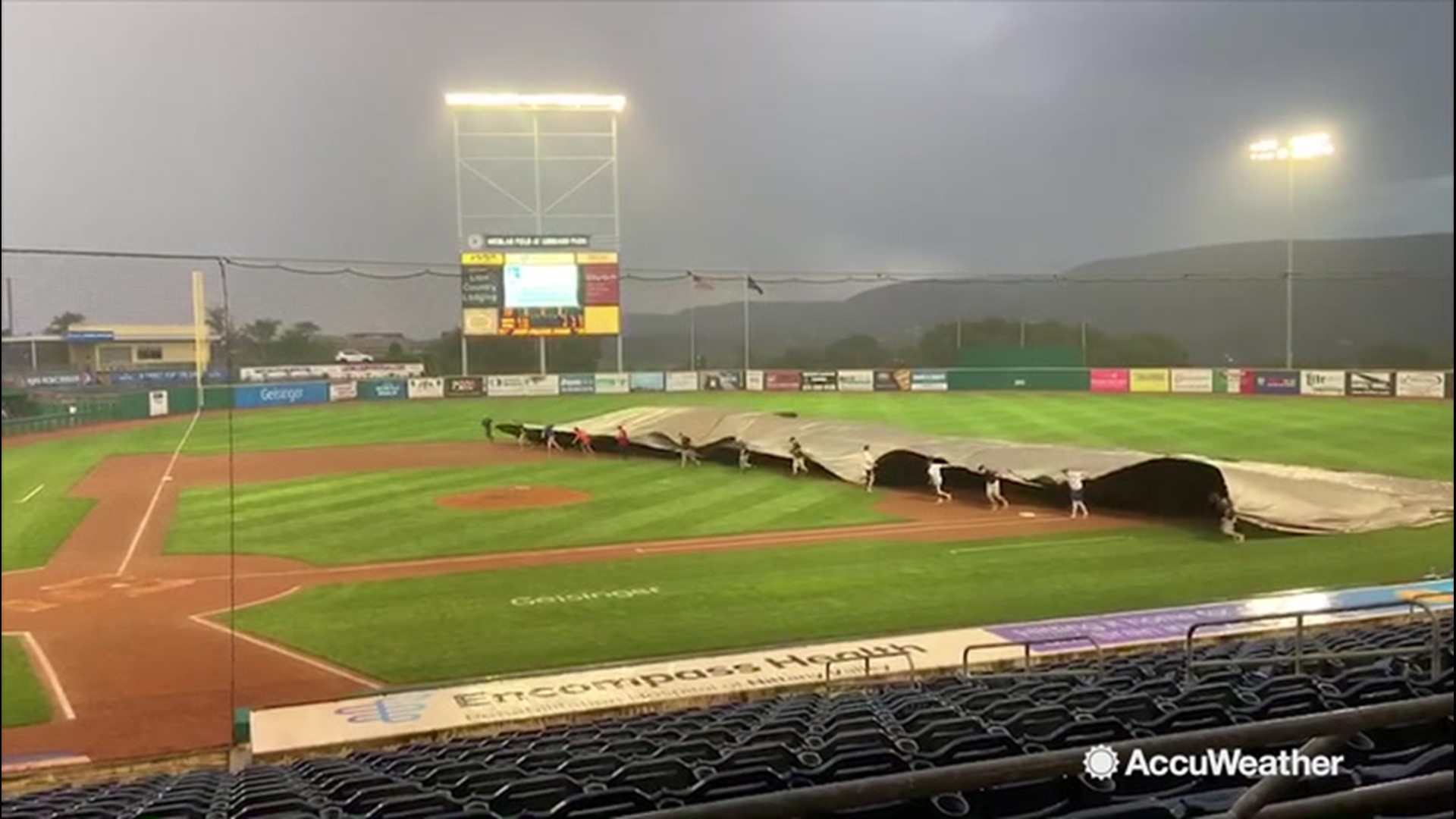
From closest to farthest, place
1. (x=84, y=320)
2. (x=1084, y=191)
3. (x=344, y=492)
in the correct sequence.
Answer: (x=84, y=320), (x=344, y=492), (x=1084, y=191)

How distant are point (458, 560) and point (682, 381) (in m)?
4.39

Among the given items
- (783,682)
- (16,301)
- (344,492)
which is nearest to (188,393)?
(16,301)

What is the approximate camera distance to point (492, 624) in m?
11.4

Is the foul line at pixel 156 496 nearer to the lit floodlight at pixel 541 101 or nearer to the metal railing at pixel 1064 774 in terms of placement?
the lit floodlight at pixel 541 101

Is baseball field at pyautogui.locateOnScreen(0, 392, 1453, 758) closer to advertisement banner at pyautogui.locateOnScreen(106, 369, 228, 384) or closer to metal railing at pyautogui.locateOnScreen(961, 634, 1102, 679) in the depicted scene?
advertisement banner at pyautogui.locateOnScreen(106, 369, 228, 384)

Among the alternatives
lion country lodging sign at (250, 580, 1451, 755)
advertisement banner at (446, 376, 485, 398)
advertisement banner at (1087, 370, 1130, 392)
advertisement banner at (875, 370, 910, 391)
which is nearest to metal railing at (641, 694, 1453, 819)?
lion country lodging sign at (250, 580, 1451, 755)

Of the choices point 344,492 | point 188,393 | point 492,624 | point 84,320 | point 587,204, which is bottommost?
point 492,624

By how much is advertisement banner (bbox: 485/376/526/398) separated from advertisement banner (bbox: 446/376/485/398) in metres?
0.09

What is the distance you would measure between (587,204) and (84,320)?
6.10m

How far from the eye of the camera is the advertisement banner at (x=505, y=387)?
14.2 m

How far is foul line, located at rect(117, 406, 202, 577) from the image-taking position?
36.0 ft

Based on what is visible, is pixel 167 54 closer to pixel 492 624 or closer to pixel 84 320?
pixel 84 320

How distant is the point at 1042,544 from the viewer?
1423 cm

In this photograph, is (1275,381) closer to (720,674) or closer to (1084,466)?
(1084,466)
